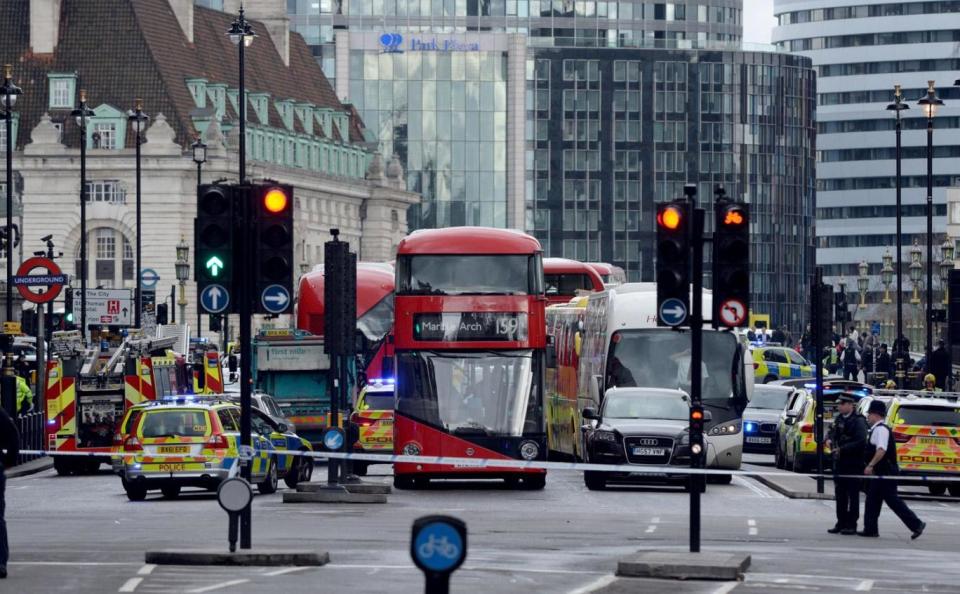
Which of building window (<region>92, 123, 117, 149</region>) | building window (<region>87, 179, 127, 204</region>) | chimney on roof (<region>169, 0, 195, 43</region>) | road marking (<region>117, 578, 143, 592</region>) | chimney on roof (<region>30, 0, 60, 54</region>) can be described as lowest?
road marking (<region>117, 578, 143, 592</region>)

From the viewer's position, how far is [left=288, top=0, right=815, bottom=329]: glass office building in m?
162

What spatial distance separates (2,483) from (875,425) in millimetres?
10856

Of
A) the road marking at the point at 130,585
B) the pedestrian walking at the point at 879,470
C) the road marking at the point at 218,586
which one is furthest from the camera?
the pedestrian walking at the point at 879,470

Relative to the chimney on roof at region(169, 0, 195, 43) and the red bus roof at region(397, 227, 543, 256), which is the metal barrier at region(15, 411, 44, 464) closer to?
the red bus roof at region(397, 227, 543, 256)

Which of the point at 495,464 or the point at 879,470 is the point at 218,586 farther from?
the point at 495,464

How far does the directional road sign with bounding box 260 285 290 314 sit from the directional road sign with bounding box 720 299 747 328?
3.97 meters

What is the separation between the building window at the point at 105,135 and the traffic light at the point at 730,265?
106m

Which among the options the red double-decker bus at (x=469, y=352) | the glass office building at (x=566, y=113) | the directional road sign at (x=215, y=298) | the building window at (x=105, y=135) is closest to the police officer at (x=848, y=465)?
the directional road sign at (x=215, y=298)

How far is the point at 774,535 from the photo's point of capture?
28.2 m

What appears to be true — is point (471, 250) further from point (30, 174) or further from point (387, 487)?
point (30, 174)

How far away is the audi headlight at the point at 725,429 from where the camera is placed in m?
41.1

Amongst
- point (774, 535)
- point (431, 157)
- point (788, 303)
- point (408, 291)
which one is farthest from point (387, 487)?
point (788, 303)

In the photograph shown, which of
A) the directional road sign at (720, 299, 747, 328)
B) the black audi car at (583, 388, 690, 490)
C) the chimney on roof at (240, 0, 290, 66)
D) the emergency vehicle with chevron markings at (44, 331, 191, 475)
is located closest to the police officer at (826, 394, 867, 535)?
the directional road sign at (720, 299, 747, 328)

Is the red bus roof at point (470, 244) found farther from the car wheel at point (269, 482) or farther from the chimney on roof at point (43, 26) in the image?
the chimney on roof at point (43, 26)
